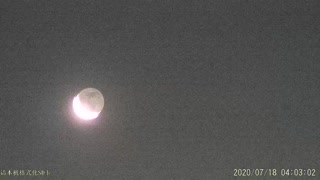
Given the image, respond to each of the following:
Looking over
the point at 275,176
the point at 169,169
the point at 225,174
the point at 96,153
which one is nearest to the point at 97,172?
the point at 96,153

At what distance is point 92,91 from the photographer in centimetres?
110

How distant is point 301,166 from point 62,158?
49cm

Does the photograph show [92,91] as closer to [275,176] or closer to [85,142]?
[85,142]

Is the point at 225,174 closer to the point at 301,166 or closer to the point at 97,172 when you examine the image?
the point at 301,166

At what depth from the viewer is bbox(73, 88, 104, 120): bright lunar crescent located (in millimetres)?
1095

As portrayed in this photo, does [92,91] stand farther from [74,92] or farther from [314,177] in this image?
[314,177]

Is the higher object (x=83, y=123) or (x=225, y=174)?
(x=83, y=123)

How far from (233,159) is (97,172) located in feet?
0.92

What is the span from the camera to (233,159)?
1098 millimetres

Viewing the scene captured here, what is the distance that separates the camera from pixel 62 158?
1086 millimetres

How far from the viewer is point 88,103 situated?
1101 mm

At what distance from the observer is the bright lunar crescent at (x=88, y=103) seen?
109 centimetres

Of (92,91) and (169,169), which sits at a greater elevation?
(92,91)

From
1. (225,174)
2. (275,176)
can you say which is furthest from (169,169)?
(275,176)
